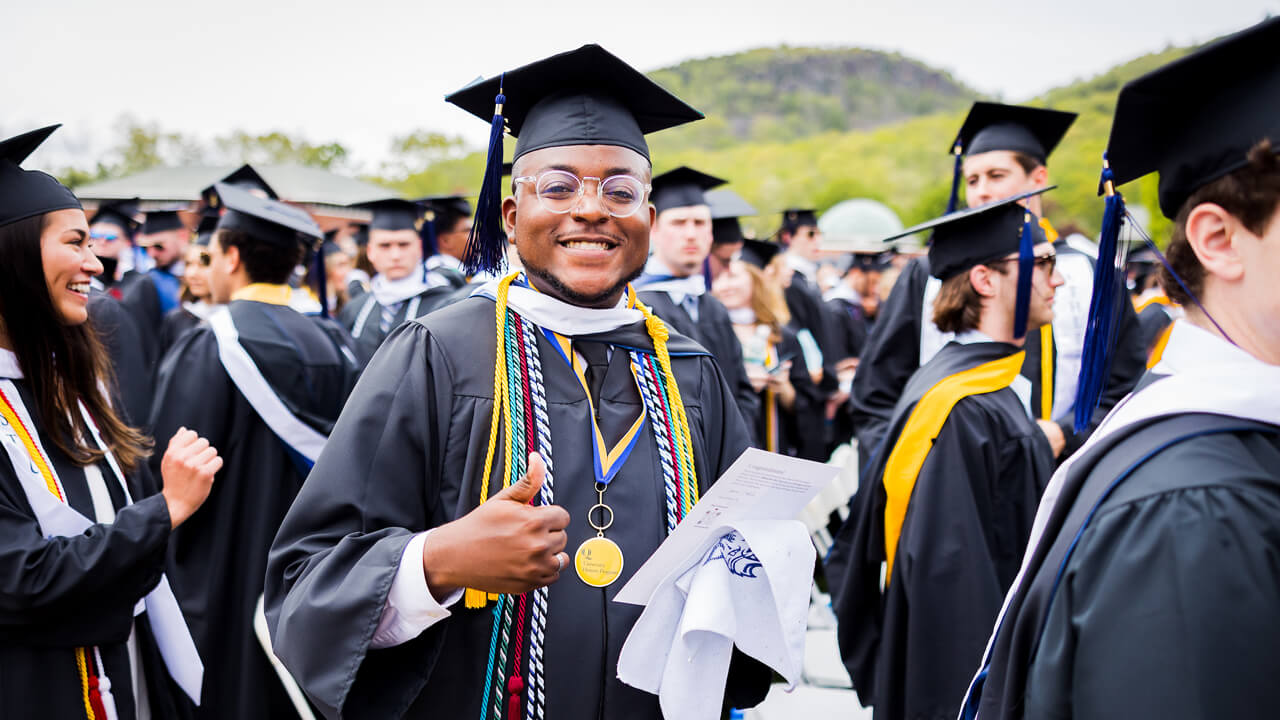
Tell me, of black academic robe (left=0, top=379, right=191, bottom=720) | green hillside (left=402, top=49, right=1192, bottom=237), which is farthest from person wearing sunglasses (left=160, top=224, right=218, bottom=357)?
green hillside (left=402, top=49, right=1192, bottom=237)

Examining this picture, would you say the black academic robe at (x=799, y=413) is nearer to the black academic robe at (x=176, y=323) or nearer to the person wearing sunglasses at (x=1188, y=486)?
the black academic robe at (x=176, y=323)

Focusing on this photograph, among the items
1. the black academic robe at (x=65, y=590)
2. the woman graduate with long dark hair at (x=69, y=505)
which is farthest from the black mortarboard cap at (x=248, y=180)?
the black academic robe at (x=65, y=590)

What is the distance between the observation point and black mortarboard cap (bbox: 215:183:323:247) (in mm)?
3871

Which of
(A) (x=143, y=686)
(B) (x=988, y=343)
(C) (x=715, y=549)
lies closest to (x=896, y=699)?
(B) (x=988, y=343)

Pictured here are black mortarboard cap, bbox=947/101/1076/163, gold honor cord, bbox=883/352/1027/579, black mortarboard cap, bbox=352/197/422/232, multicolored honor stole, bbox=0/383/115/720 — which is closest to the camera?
multicolored honor stole, bbox=0/383/115/720

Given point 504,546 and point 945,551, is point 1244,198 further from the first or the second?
point 945,551

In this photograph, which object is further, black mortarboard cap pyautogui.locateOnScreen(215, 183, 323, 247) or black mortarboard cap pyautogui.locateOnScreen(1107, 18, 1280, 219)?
black mortarboard cap pyautogui.locateOnScreen(215, 183, 323, 247)

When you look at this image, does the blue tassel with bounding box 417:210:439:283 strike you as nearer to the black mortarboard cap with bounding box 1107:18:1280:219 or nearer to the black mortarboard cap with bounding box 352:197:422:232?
the black mortarboard cap with bounding box 352:197:422:232

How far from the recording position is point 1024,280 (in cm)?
323

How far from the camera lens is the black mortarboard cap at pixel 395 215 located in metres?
6.46

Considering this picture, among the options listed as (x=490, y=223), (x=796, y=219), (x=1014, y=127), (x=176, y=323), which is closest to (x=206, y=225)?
(x=176, y=323)

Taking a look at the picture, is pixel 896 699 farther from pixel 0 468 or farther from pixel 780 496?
pixel 0 468

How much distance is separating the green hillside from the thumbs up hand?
73.0ft

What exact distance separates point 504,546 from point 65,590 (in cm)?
132
